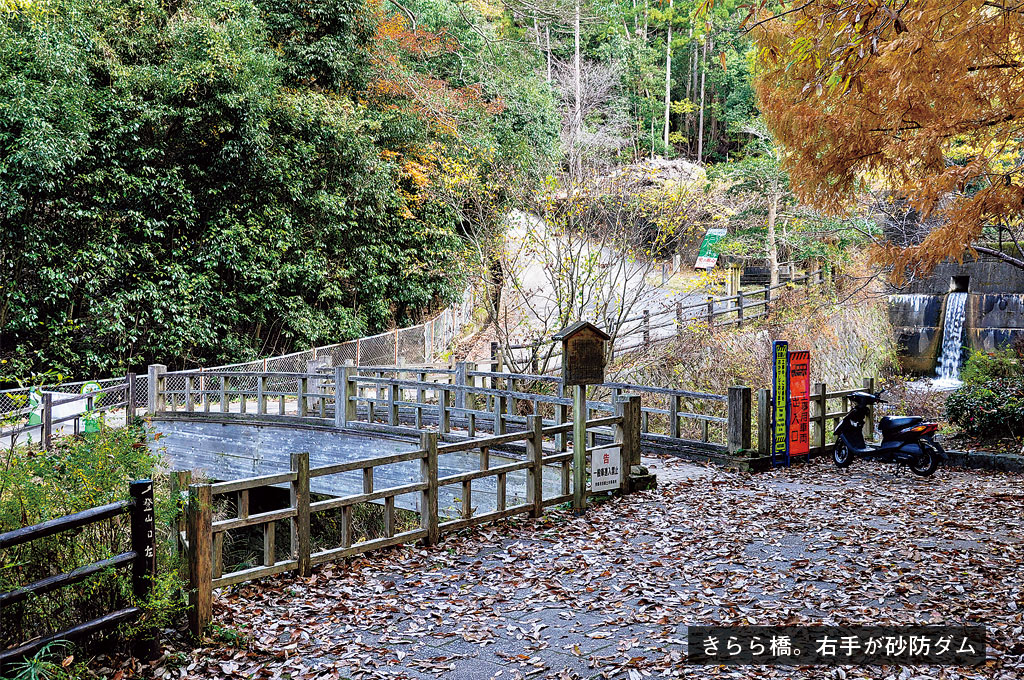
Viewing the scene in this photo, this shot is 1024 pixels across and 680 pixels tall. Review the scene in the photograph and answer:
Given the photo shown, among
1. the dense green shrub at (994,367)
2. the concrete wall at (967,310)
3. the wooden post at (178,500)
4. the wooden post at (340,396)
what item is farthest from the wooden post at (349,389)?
the concrete wall at (967,310)

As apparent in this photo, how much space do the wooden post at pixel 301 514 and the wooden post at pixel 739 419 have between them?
6741 millimetres

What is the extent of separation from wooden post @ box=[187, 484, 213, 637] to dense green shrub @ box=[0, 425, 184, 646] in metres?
0.11

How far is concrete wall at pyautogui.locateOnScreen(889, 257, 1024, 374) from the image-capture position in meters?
23.5

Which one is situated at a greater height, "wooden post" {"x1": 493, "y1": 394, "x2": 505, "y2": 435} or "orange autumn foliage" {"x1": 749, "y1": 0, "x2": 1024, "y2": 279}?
"orange autumn foliage" {"x1": 749, "y1": 0, "x2": 1024, "y2": 279}

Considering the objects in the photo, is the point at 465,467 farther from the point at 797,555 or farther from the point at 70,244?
the point at 70,244

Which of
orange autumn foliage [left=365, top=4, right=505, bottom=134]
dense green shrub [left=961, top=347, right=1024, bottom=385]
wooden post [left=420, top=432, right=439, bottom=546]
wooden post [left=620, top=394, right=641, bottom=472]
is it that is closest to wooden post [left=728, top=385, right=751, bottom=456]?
wooden post [left=620, top=394, right=641, bottom=472]

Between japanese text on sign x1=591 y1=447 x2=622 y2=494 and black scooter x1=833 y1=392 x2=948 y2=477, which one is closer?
japanese text on sign x1=591 y1=447 x2=622 y2=494

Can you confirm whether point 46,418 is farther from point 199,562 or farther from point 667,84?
point 667,84

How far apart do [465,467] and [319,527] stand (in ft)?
9.87

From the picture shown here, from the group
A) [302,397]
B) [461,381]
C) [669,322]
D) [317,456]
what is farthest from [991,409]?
[302,397]

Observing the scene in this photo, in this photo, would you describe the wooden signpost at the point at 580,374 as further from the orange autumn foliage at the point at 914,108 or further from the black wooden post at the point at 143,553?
the black wooden post at the point at 143,553

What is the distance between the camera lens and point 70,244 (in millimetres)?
18875

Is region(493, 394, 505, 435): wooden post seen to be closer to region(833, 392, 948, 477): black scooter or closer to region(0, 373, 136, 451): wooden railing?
region(833, 392, 948, 477): black scooter

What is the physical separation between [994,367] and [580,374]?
32.6 feet
